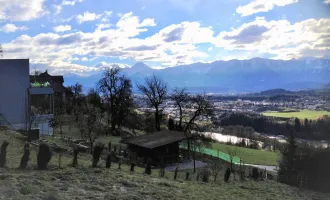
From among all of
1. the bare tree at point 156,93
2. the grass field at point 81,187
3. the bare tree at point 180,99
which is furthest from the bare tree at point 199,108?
the grass field at point 81,187

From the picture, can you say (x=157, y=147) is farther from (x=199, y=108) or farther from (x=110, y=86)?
(x=110, y=86)

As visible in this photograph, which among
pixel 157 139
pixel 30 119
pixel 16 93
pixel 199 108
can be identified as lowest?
pixel 157 139

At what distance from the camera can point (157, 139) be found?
104 ft

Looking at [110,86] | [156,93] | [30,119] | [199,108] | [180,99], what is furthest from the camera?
[110,86]

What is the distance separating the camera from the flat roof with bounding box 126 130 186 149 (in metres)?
30.1

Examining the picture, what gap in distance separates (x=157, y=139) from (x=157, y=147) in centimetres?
215

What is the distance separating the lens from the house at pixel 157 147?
29903 millimetres

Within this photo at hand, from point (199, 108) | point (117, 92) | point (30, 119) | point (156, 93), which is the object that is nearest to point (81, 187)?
point (30, 119)

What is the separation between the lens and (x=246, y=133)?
82438 millimetres

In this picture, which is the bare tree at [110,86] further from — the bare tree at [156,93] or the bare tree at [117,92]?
the bare tree at [156,93]

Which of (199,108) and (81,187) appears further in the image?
(199,108)

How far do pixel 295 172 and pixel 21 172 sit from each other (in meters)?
Result: 19.2

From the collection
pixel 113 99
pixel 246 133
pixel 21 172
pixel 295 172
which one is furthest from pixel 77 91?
pixel 21 172

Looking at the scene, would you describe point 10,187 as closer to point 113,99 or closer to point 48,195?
point 48,195
